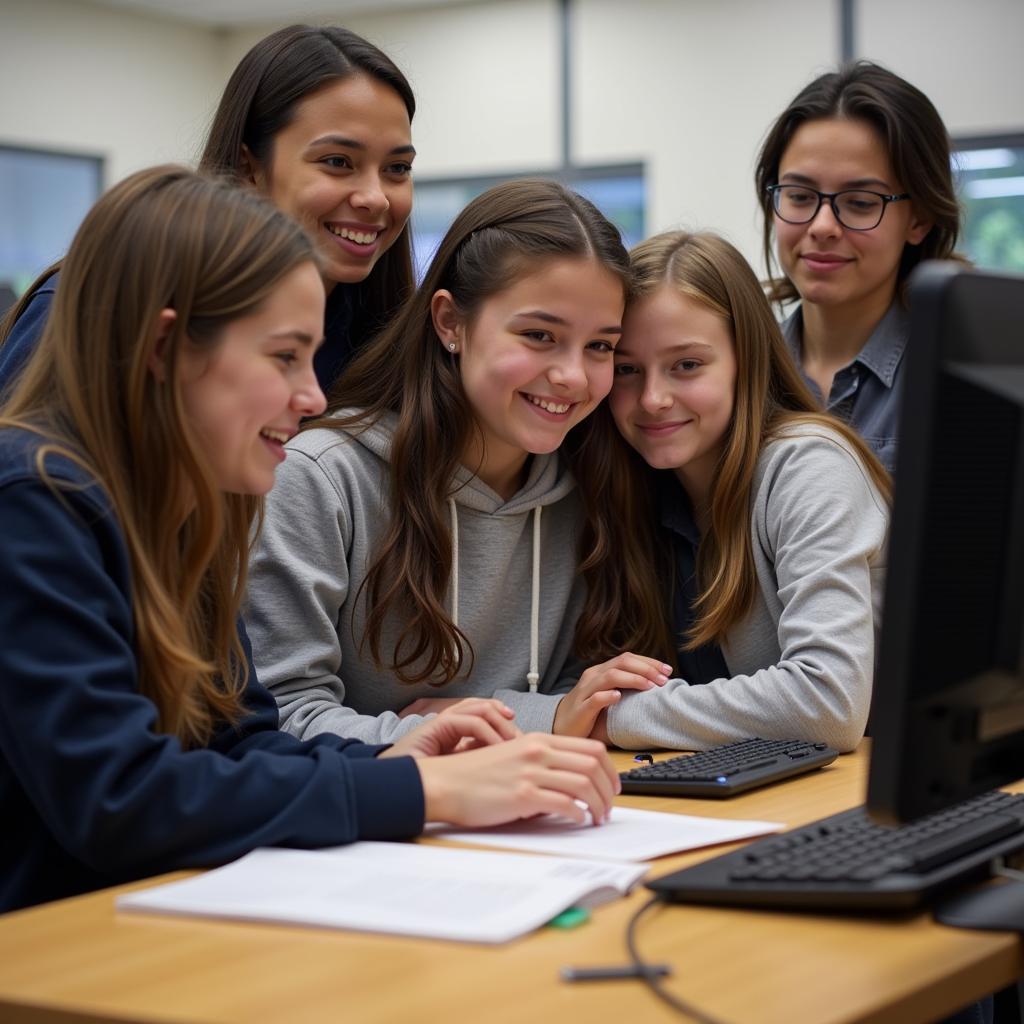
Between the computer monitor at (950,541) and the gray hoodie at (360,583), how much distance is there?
86 centimetres

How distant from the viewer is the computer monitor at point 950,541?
0.92m

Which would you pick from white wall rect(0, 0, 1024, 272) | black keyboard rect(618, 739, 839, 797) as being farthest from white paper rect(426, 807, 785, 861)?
white wall rect(0, 0, 1024, 272)

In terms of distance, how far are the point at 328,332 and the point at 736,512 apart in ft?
2.40

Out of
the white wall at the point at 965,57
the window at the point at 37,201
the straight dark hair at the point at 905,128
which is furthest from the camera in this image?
the window at the point at 37,201

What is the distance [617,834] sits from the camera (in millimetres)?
1343

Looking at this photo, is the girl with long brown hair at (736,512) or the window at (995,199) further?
the window at (995,199)

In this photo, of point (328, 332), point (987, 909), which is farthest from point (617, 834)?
point (328, 332)

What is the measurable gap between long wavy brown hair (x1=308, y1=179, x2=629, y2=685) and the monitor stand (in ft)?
3.05

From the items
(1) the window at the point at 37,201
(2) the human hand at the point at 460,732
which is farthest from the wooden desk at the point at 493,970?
(1) the window at the point at 37,201

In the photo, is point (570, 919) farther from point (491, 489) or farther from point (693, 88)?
point (693, 88)

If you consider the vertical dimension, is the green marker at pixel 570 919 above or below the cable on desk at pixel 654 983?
below

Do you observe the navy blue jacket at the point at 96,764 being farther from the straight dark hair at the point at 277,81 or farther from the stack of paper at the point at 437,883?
the straight dark hair at the point at 277,81

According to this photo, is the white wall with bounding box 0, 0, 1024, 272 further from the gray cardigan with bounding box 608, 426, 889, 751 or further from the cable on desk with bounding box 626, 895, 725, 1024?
the cable on desk with bounding box 626, 895, 725, 1024

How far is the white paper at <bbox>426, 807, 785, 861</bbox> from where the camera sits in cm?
128
